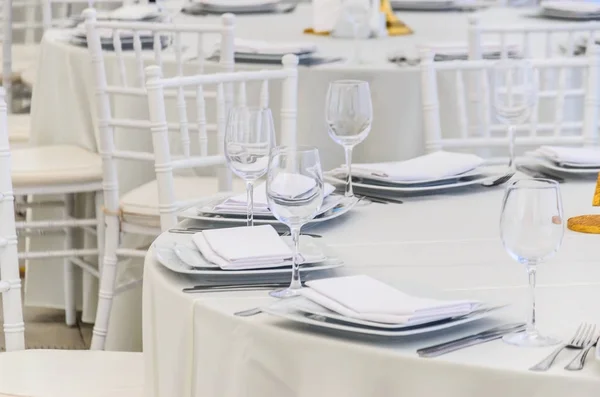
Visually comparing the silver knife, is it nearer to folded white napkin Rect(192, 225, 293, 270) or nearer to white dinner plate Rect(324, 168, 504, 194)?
folded white napkin Rect(192, 225, 293, 270)

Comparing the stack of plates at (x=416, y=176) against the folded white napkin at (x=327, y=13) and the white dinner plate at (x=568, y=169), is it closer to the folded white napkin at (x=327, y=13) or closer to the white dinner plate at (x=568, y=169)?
the white dinner plate at (x=568, y=169)

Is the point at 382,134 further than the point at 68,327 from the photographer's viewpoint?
No

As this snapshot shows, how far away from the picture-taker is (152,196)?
9.68ft

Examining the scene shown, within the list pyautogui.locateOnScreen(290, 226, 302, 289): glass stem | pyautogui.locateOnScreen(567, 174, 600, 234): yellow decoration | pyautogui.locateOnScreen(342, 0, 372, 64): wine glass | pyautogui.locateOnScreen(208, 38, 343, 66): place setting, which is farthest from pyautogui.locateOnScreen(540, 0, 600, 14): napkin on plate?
pyautogui.locateOnScreen(290, 226, 302, 289): glass stem

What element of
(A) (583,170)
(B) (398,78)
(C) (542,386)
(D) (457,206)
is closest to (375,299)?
(C) (542,386)

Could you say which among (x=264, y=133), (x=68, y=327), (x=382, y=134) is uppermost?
(x=264, y=133)

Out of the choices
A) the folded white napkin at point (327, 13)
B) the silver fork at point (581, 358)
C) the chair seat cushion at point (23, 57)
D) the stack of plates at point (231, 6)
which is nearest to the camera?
the silver fork at point (581, 358)

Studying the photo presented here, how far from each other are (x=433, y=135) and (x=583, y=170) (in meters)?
0.47

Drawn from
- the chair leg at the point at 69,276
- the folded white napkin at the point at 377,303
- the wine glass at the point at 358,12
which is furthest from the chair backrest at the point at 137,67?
the folded white napkin at the point at 377,303

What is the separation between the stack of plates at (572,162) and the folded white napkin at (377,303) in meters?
0.85

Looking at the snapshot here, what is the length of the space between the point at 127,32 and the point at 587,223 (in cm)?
196

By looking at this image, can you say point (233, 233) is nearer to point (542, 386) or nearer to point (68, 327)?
point (542, 386)

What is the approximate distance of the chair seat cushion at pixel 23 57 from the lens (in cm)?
473

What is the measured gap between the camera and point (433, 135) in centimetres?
241
